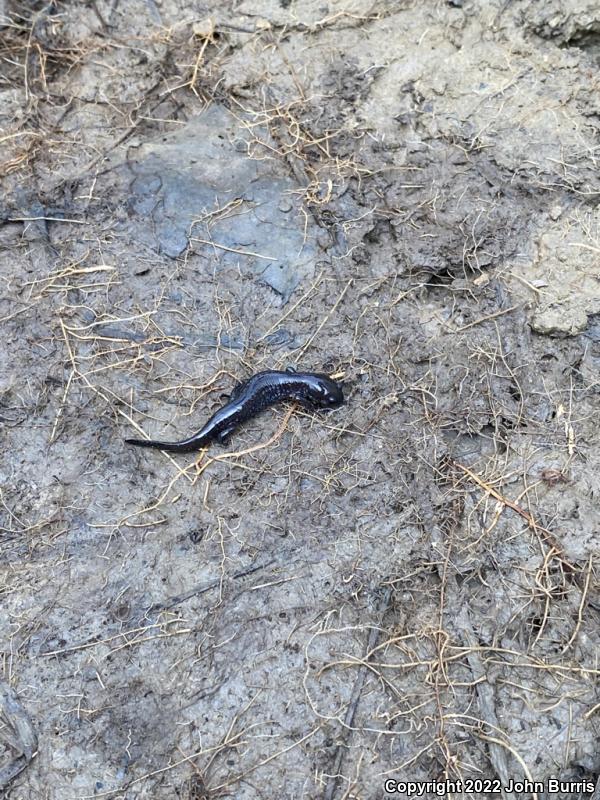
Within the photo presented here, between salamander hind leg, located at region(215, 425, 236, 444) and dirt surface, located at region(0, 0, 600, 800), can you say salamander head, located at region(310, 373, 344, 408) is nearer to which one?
dirt surface, located at region(0, 0, 600, 800)

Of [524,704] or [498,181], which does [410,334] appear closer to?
[498,181]

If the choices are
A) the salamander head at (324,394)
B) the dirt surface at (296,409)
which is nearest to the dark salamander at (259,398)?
the salamander head at (324,394)

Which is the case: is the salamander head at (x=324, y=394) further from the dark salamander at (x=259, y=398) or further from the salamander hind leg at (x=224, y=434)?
the salamander hind leg at (x=224, y=434)

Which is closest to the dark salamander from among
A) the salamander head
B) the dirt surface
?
the salamander head

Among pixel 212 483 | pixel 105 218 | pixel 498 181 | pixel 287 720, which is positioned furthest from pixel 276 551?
pixel 498 181

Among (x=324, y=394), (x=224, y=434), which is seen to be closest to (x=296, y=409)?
(x=324, y=394)
